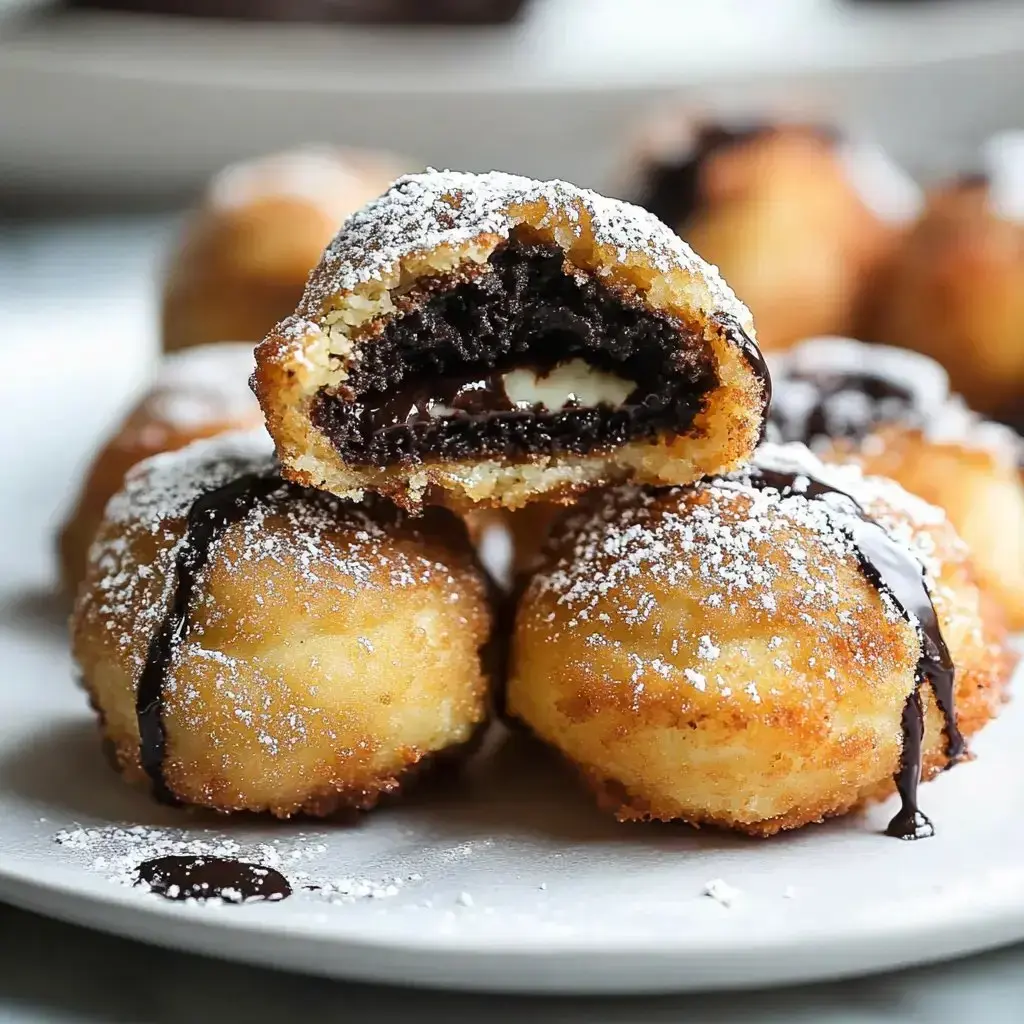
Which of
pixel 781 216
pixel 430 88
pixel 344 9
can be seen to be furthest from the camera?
pixel 344 9

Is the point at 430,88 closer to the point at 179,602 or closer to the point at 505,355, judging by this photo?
the point at 505,355

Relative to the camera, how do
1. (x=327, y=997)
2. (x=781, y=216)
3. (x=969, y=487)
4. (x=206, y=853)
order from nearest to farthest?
(x=327, y=997) → (x=206, y=853) → (x=969, y=487) → (x=781, y=216)

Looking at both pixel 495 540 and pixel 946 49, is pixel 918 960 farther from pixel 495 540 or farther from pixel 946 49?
pixel 946 49

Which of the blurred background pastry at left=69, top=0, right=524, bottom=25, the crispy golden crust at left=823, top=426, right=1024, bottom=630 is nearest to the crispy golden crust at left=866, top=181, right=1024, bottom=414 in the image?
the crispy golden crust at left=823, top=426, right=1024, bottom=630

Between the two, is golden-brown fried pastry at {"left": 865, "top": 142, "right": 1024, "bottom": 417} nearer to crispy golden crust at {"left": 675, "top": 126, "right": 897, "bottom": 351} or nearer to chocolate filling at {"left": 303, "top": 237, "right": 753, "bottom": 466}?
crispy golden crust at {"left": 675, "top": 126, "right": 897, "bottom": 351}

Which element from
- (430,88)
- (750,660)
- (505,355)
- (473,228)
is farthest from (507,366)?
(430,88)

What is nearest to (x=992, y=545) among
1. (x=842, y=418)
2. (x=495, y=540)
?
(x=842, y=418)
